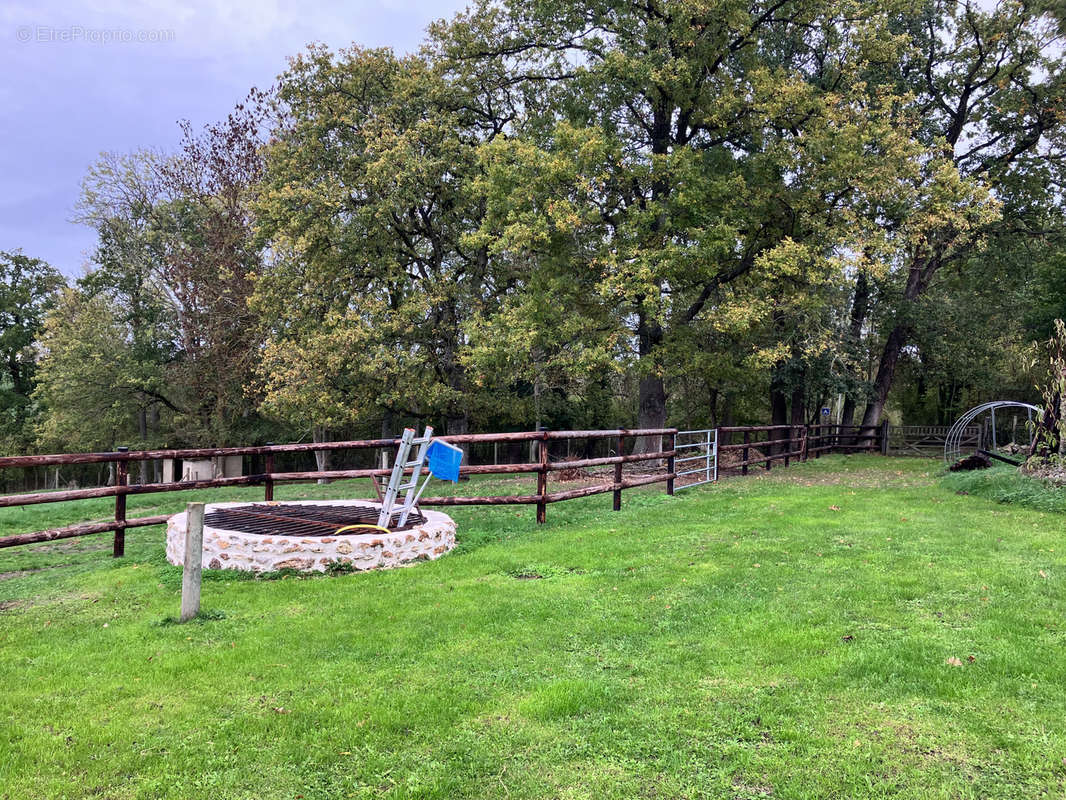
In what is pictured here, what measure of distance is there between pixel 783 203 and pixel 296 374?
13.0 meters

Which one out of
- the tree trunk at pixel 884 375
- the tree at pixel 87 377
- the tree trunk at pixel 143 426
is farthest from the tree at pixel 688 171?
the tree trunk at pixel 143 426

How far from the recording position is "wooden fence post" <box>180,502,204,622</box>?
4.65 metres

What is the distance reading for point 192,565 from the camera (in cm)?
470

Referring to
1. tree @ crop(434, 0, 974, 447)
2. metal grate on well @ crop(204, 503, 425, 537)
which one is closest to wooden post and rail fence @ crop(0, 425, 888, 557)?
metal grate on well @ crop(204, 503, 425, 537)

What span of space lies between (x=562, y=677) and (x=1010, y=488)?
901 centimetres

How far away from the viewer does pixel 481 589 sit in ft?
17.4

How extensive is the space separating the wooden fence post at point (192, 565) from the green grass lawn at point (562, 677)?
201 millimetres

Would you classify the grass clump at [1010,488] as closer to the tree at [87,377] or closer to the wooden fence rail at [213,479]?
the wooden fence rail at [213,479]

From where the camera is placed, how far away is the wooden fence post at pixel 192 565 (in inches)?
183

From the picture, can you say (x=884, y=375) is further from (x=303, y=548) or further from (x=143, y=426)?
(x=143, y=426)

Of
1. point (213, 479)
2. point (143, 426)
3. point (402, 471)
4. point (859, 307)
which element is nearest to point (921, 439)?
point (859, 307)

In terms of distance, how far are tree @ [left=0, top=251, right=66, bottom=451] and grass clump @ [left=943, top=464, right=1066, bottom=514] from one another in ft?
112

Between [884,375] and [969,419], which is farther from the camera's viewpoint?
[884,375]

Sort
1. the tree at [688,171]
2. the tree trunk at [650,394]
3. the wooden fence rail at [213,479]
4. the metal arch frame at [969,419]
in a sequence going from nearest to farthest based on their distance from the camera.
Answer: the wooden fence rail at [213,479] < the metal arch frame at [969,419] < the tree at [688,171] < the tree trunk at [650,394]
